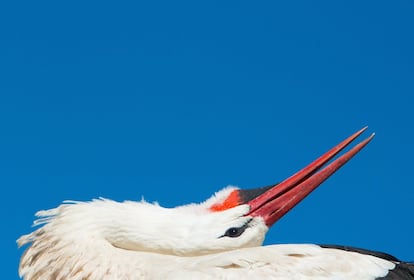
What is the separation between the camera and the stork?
233 inches

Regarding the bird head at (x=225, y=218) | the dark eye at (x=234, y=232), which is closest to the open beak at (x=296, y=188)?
the bird head at (x=225, y=218)

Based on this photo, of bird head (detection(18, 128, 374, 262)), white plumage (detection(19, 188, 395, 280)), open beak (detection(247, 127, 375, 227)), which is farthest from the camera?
open beak (detection(247, 127, 375, 227))

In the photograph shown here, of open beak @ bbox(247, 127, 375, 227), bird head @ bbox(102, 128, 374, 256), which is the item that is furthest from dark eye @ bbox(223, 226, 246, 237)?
open beak @ bbox(247, 127, 375, 227)

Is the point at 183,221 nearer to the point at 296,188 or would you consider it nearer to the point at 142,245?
the point at 142,245

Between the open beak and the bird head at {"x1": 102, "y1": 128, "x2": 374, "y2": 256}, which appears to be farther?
the open beak

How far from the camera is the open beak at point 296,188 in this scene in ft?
21.6

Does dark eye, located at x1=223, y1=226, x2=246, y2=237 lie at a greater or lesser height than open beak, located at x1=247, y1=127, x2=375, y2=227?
lesser

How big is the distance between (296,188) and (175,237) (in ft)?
3.02

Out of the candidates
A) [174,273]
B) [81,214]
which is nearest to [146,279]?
[174,273]

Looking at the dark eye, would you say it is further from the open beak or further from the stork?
the open beak

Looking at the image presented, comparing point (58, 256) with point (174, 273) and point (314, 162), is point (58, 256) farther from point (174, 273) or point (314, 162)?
point (314, 162)

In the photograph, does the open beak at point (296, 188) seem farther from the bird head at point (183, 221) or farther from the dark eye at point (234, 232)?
the dark eye at point (234, 232)

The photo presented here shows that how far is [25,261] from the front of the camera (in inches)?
255

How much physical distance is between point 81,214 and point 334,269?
6.14ft
